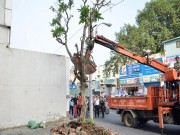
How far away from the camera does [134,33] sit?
35.5m

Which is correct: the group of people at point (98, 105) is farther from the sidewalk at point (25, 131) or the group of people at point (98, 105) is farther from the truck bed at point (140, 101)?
the sidewalk at point (25, 131)

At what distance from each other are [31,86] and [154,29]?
2847cm

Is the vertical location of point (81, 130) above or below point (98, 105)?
below

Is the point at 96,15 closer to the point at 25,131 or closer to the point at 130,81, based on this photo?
the point at 25,131

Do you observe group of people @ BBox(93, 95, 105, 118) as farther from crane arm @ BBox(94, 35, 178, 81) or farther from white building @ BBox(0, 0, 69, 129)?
white building @ BBox(0, 0, 69, 129)

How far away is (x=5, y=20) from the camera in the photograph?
36.4ft

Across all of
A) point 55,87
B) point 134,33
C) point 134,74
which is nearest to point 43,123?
point 55,87

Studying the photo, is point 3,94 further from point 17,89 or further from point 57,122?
point 57,122

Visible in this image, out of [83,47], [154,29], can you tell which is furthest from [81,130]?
[154,29]

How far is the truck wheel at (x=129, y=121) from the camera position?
48.6 ft

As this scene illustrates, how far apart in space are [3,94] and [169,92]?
24.8 feet

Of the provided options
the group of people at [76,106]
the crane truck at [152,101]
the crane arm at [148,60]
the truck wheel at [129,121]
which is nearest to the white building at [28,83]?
the crane arm at [148,60]

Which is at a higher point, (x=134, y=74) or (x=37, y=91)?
(x=134, y=74)

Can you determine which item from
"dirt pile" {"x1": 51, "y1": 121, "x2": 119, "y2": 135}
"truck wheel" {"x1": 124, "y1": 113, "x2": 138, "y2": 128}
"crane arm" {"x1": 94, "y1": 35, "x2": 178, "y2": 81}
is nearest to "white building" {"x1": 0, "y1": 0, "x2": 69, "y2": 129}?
"crane arm" {"x1": 94, "y1": 35, "x2": 178, "y2": 81}
